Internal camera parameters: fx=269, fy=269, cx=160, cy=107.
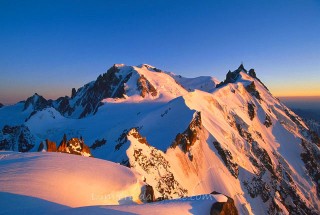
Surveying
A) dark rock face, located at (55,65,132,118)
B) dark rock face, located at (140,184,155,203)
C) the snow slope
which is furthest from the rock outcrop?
dark rock face, located at (55,65,132,118)

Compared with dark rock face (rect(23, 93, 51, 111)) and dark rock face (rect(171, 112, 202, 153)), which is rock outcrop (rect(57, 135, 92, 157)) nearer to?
dark rock face (rect(171, 112, 202, 153))

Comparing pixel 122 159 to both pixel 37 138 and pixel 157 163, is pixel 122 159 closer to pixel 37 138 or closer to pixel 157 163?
pixel 157 163

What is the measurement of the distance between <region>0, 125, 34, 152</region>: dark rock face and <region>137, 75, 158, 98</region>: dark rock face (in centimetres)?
4213

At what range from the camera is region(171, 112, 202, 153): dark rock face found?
53219 millimetres

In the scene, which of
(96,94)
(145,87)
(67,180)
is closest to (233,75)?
(145,87)

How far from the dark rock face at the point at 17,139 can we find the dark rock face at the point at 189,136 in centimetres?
4061

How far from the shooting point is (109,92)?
125m

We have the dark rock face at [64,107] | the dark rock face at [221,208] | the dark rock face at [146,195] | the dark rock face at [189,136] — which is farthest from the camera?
the dark rock face at [64,107]

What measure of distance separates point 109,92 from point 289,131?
3052 inches

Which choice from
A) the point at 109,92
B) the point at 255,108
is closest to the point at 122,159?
the point at 255,108

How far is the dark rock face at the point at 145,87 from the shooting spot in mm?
103312

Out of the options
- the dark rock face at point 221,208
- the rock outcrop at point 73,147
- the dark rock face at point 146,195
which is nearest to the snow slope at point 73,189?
the dark rock face at point 221,208

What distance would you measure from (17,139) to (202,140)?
50.6m

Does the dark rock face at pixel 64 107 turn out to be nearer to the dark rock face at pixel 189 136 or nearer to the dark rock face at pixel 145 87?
Result: the dark rock face at pixel 145 87
